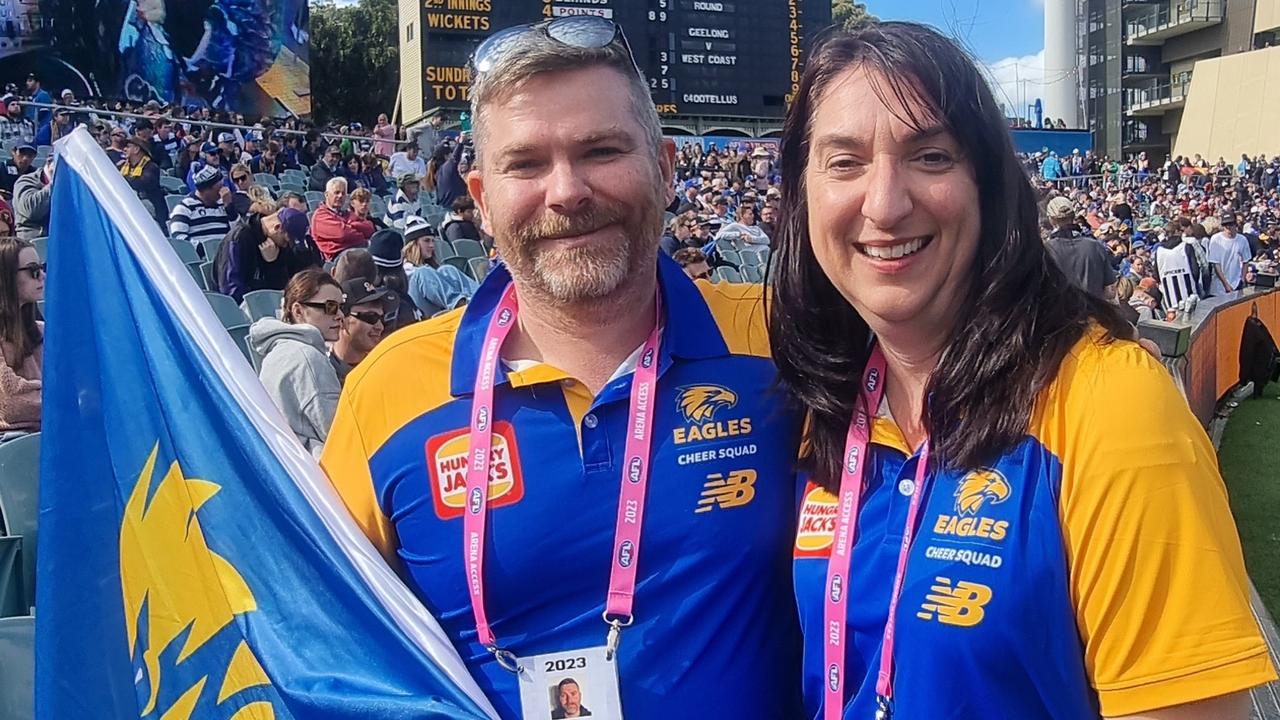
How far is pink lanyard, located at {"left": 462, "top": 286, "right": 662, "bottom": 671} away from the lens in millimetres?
1789

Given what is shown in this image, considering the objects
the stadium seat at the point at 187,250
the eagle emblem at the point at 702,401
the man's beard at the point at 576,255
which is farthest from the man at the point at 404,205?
the eagle emblem at the point at 702,401

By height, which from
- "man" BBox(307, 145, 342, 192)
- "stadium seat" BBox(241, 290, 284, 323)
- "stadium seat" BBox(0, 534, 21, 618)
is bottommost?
"stadium seat" BBox(0, 534, 21, 618)

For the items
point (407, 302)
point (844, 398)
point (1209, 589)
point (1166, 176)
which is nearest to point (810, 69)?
point (844, 398)

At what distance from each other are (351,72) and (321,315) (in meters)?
42.8

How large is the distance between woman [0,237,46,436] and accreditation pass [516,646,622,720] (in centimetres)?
403

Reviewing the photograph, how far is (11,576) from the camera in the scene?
11.0ft

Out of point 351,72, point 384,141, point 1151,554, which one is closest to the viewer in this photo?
point 1151,554

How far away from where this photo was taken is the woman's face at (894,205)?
1.56 metres

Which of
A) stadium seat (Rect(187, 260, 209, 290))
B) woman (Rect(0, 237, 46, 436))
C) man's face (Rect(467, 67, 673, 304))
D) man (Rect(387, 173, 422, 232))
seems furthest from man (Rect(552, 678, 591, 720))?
man (Rect(387, 173, 422, 232))

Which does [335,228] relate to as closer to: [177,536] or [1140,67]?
[177,536]

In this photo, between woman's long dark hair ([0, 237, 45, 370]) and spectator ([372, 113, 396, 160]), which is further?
spectator ([372, 113, 396, 160])

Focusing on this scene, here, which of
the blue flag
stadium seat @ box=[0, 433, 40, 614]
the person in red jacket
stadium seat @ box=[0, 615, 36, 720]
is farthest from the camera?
the person in red jacket

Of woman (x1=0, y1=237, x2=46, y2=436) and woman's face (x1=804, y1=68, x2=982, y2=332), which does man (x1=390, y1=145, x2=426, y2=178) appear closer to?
woman (x1=0, y1=237, x2=46, y2=436)

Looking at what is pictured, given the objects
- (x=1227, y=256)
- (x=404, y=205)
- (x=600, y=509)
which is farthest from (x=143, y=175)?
(x=1227, y=256)
